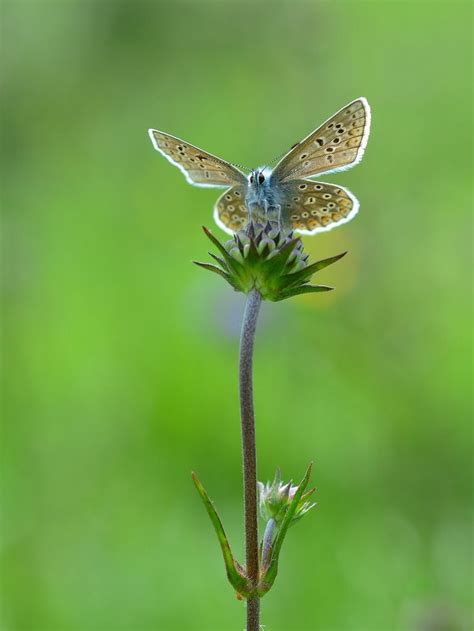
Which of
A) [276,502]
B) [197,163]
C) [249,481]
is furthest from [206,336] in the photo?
[249,481]

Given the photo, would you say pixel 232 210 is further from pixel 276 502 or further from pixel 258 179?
pixel 276 502

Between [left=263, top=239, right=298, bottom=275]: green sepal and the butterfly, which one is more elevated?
the butterfly

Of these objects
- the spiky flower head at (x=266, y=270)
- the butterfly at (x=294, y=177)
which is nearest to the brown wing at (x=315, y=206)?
the butterfly at (x=294, y=177)

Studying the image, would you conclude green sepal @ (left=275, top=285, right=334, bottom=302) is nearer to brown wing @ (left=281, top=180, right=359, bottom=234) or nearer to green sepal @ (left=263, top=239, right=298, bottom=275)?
green sepal @ (left=263, top=239, right=298, bottom=275)

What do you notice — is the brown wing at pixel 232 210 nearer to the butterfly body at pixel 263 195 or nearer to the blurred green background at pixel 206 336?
the butterfly body at pixel 263 195

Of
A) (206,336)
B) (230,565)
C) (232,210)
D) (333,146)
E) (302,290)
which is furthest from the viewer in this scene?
(206,336)

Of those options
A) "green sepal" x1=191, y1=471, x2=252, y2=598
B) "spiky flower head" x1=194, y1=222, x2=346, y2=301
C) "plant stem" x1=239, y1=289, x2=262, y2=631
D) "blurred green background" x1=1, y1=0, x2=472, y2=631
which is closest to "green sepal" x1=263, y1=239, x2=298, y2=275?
"spiky flower head" x1=194, y1=222, x2=346, y2=301
